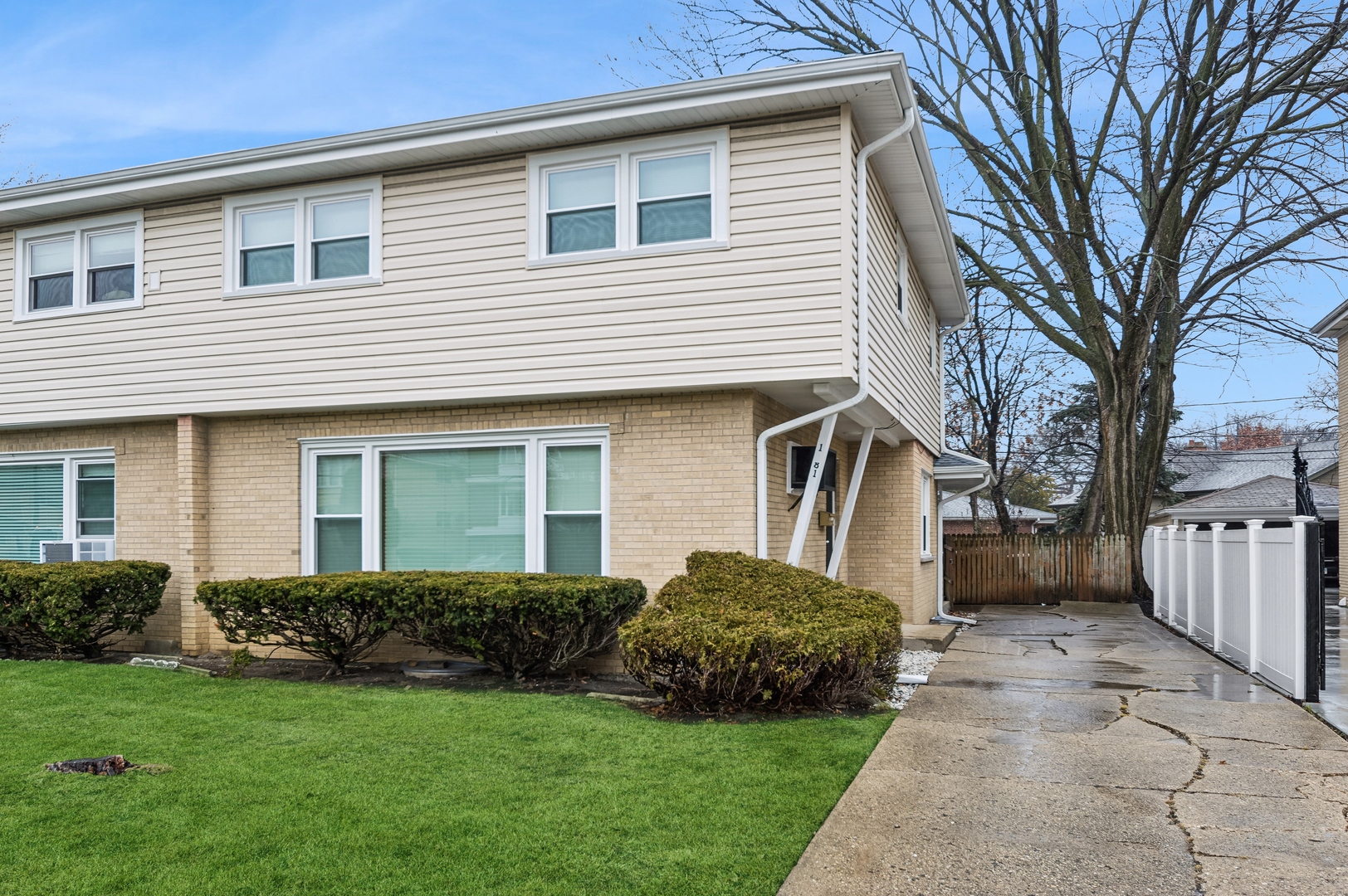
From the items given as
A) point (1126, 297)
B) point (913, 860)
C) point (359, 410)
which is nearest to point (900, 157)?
point (359, 410)

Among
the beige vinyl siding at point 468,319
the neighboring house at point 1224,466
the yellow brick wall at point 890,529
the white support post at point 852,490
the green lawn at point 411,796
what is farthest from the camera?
the neighboring house at point 1224,466

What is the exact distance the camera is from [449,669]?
9.59 metres

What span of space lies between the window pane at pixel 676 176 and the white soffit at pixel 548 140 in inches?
11.9

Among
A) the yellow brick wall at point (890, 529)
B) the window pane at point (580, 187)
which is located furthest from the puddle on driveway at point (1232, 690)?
the window pane at point (580, 187)

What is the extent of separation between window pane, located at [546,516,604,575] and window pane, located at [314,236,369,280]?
319cm

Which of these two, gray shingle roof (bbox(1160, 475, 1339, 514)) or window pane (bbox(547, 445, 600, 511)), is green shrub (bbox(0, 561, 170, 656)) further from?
gray shingle roof (bbox(1160, 475, 1339, 514))

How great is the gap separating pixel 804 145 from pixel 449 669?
18.8 ft

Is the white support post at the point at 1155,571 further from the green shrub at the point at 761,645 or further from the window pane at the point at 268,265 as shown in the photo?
the window pane at the point at 268,265

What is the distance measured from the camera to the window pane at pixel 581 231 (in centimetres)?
934

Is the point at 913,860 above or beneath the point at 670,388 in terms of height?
beneath

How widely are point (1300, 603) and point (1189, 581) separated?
577 cm

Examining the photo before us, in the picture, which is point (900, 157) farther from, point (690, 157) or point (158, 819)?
point (158, 819)

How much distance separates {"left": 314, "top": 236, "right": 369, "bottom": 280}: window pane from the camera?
33.4 ft

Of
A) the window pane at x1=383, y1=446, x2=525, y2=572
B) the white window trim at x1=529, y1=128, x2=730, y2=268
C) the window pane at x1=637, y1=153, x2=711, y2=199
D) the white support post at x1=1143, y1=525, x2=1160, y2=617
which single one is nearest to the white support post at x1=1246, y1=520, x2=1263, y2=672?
the white window trim at x1=529, y1=128, x2=730, y2=268
